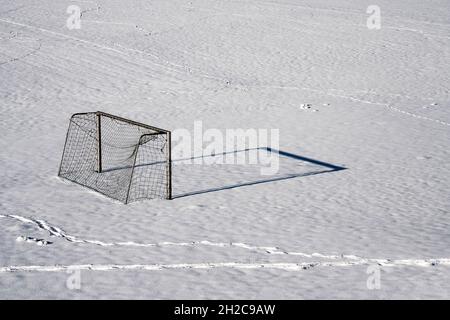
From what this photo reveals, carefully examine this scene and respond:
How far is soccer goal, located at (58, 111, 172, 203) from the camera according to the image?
15984mm

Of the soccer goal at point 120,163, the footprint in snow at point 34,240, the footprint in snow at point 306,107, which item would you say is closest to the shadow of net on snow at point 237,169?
the soccer goal at point 120,163

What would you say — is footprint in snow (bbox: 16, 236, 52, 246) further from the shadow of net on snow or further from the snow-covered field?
the shadow of net on snow

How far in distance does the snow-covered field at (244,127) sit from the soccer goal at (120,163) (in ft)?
1.42

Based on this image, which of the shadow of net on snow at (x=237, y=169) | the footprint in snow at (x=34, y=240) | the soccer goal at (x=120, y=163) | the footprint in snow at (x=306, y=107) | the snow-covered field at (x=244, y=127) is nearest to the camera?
the snow-covered field at (x=244, y=127)

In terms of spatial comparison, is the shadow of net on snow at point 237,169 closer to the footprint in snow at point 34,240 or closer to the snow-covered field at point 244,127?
the snow-covered field at point 244,127

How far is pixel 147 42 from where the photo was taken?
1264 inches

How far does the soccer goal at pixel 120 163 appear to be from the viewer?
16.0 metres

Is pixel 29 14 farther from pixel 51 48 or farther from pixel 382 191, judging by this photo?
pixel 382 191

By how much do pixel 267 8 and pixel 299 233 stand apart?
84.5ft

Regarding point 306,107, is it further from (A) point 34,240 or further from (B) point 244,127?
(A) point 34,240

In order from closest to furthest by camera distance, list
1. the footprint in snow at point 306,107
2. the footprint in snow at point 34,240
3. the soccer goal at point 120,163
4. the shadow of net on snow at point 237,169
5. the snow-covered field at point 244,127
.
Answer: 1. the snow-covered field at point 244,127
2. the footprint in snow at point 34,240
3. the soccer goal at point 120,163
4. the shadow of net on snow at point 237,169
5. the footprint in snow at point 306,107

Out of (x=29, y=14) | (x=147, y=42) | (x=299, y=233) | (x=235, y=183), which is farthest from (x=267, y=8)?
(x=299, y=233)

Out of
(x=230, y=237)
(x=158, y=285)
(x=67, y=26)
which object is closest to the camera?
(x=158, y=285)

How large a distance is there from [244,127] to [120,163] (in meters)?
5.05
